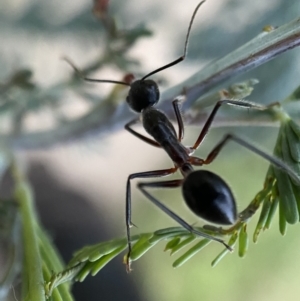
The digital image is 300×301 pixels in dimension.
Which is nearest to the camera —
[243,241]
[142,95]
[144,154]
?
[243,241]

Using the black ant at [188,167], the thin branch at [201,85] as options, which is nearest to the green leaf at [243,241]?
the black ant at [188,167]

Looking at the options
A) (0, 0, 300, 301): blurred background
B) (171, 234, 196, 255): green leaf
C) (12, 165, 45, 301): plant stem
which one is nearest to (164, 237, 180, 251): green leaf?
(171, 234, 196, 255): green leaf

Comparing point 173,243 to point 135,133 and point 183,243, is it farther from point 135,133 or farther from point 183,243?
point 135,133

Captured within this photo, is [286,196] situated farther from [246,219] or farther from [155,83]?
[155,83]

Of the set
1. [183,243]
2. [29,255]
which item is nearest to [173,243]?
[183,243]

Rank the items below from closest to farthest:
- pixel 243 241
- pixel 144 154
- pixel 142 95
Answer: pixel 243 241 < pixel 142 95 < pixel 144 154

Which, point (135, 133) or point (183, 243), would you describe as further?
point (135, 133)

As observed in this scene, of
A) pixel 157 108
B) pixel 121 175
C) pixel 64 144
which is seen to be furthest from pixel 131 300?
pixel 157 108
